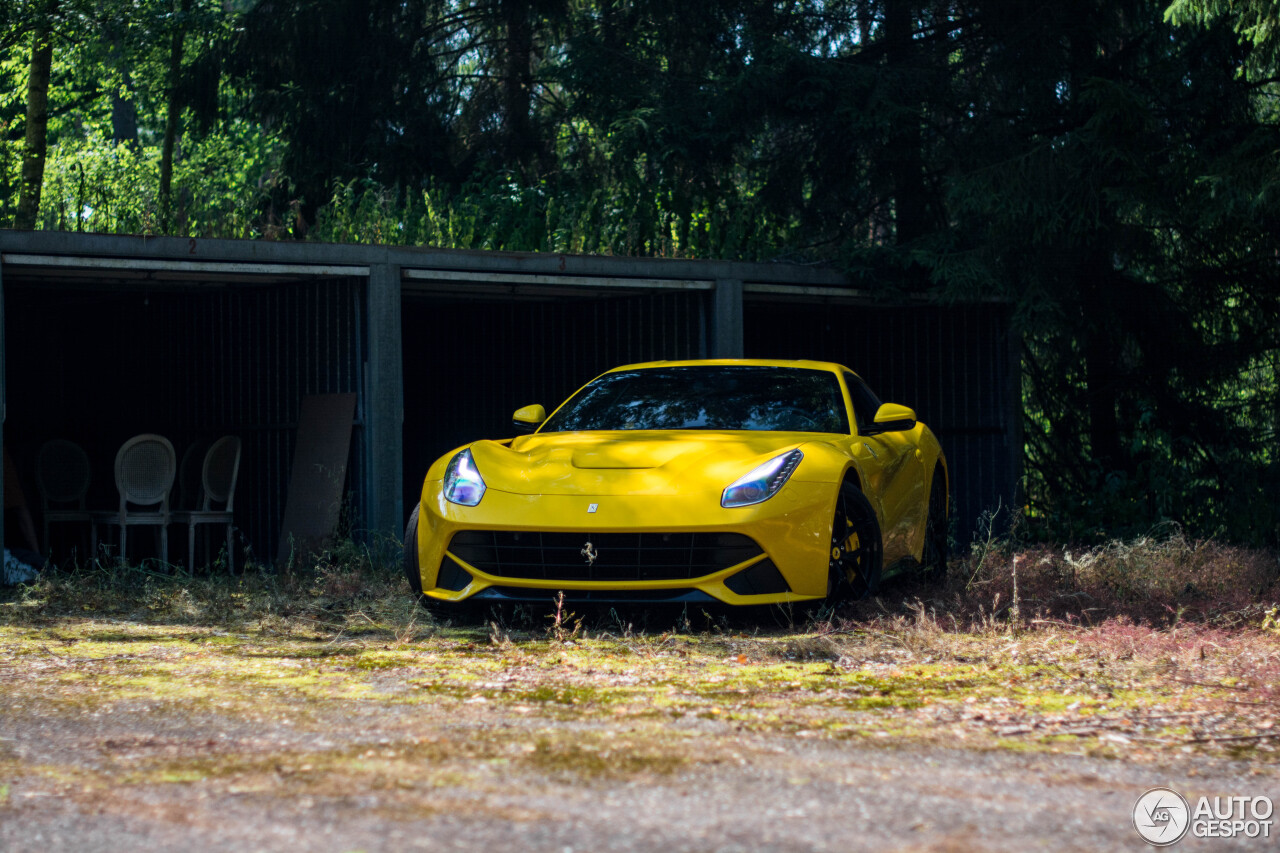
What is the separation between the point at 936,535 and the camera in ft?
30.4

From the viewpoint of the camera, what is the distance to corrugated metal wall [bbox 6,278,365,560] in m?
11.5

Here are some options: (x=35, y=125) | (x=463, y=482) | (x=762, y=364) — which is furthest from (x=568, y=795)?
(x=35, y=125)

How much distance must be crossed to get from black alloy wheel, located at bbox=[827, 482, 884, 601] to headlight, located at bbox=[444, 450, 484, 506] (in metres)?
1.79

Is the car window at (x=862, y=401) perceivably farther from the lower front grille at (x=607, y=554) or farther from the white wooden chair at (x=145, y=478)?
the white wooden chair at (x=145, y=478)

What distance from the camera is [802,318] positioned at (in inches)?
602

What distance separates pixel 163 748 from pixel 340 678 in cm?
142

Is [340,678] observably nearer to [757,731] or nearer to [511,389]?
[757,731]

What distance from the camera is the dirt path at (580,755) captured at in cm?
341

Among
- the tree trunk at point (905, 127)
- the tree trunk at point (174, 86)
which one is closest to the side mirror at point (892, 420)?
the tree trunk at point (905, 127)

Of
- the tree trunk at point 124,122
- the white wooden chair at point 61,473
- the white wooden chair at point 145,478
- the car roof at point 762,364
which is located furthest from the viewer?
the tree trunk at point 124,122

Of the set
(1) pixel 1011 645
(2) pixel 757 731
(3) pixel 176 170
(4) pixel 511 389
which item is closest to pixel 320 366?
(4) pixel 511 389

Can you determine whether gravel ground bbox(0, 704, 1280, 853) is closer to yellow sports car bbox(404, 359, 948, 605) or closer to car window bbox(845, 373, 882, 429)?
yellow sports car bbox(404, 359, 948, 605)

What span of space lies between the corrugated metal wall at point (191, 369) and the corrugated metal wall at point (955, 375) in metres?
4.23

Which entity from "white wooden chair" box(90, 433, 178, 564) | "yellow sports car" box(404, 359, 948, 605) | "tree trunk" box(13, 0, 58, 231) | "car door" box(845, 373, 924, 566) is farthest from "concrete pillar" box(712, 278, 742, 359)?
"tree trunk" box(13, 0, 58, 231)
